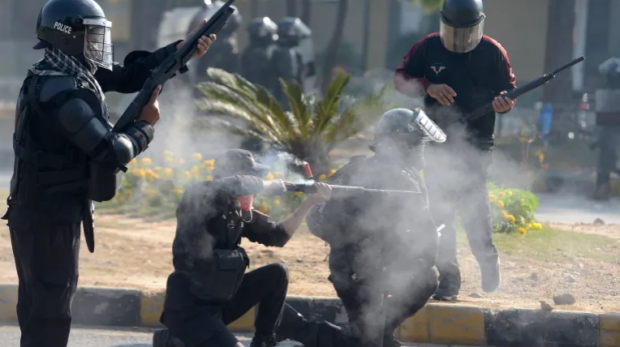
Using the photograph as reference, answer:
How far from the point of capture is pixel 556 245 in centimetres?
762

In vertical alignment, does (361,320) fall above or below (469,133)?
below

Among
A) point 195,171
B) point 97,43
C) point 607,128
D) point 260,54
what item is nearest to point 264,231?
point 97,43

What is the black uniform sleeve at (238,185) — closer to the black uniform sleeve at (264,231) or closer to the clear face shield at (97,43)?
the black uniform sleeve at (264,231)

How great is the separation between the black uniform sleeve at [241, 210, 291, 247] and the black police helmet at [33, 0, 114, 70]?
92 cm

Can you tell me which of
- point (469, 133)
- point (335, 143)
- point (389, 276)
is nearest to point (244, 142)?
point (335, 143)

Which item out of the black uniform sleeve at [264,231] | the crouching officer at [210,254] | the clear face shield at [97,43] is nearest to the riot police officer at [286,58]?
the black uniform sleeve at [264,231]

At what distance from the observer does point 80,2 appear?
4.11 meters

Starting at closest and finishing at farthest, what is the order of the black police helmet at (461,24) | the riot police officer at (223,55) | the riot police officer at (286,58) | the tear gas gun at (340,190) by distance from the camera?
the tear gas gun at (340,190)
the black police helmet at (461,24)
the riot police officer at (286,58)
the riot police officer at (223,55)

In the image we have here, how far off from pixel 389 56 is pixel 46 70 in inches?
893

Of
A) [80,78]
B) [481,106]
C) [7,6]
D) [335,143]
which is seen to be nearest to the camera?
[80,78]

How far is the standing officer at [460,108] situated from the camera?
582 cm

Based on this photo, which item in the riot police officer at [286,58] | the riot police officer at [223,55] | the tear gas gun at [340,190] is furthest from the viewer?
the riot police officer at [223,55]

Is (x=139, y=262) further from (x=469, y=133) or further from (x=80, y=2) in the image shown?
(x=80, y=2)

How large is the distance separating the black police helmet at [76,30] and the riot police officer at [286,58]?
9.61m
